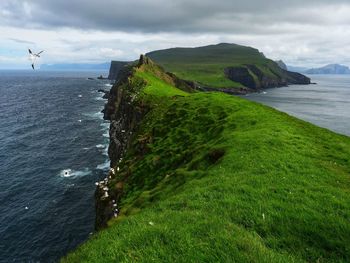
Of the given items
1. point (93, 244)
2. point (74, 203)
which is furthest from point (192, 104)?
point (93, 244)

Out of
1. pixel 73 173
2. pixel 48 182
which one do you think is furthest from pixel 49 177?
pixel 73 173

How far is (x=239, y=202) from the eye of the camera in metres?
18.1

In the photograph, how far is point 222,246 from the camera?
13.3 m

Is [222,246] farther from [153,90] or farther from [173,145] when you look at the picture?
[153,90]

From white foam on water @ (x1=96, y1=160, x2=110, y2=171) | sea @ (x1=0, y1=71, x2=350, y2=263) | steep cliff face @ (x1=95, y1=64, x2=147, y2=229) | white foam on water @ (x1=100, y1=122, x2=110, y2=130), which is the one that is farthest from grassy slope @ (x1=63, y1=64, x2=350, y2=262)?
white foam on water @ (x1=100, y1=122, x2=110, y2=130)

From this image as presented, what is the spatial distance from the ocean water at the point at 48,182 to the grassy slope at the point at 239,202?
61.9 ft

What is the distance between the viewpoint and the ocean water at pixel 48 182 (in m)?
49.5

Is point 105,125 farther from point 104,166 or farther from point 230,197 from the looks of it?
point 230,197

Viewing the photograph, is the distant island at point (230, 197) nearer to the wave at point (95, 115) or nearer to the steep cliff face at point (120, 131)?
the steep cliff face at point (120, 131)

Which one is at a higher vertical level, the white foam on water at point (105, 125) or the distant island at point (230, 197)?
the distant island at point (230, 197)

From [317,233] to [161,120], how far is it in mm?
40566

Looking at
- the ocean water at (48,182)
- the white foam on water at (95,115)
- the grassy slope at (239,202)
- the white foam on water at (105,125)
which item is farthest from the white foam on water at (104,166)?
the white foam on water at (95,115)

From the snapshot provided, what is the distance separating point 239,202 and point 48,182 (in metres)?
60.1

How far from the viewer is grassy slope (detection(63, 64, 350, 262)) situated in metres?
13.8
